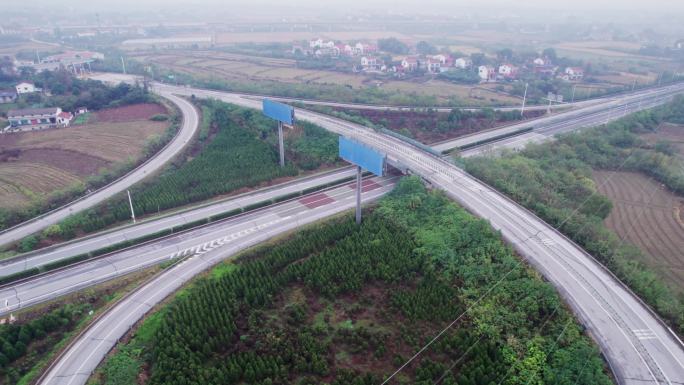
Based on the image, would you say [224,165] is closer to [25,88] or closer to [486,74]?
[25,88]

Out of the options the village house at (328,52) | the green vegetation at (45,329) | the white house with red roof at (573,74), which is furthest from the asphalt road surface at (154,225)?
the village house at (328,52)

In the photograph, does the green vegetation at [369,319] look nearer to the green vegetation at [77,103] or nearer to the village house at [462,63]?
the green vegetation at [77,103]

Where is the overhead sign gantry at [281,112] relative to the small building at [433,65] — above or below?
above

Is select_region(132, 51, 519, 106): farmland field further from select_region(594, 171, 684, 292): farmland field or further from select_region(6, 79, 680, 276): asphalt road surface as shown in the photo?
select_region(594, 171, 684, 292): farmland field

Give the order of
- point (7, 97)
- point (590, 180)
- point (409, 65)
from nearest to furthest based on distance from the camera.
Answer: point (590, 180)
point (7, 97)
point (409, 65)

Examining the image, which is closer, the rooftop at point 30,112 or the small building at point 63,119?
the rooftop at point 30,112

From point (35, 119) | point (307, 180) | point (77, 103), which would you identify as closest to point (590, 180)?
point (307, 180)

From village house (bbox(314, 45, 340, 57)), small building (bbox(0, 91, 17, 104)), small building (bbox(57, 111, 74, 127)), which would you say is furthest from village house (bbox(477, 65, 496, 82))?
small building (bbox(0, 91, 17, 104))
